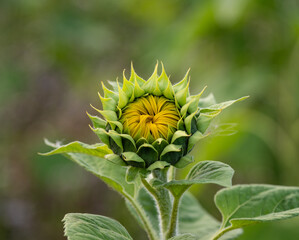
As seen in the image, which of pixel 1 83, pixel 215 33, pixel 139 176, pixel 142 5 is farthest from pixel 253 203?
pixel 142 5

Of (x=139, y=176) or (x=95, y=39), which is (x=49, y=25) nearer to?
(x=95, y=39)

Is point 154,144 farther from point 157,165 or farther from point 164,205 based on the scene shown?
point 164,205

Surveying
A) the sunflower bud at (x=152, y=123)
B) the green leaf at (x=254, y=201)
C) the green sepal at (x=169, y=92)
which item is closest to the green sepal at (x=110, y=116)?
the sunflower bud at (x=152, y=123)

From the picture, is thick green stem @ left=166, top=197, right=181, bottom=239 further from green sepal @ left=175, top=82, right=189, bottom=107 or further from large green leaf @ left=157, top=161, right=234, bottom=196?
green sepal @ left=175, top=82, right=189, bottom=107

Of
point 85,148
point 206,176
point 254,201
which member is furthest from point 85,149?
point 254,201

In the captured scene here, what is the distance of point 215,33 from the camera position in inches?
126

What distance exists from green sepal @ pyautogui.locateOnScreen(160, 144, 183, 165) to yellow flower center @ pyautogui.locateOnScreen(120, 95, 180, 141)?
3 centimetres

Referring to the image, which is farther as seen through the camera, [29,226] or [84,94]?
[84,94]

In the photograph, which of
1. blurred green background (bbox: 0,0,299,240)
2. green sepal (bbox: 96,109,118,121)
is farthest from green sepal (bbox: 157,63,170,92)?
blurred green background (bbox: 0,0,299,240)

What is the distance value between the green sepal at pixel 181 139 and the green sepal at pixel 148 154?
38mm

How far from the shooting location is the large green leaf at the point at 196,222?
4.12 feet

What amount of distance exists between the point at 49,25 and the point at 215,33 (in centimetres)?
151

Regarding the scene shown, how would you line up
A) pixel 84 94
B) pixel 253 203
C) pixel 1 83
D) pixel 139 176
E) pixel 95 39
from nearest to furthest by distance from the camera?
1. pixel 139 176
2. pixel 253 203
3. pixel 1 83
4. pixel 95 39
5. pixel 84 94

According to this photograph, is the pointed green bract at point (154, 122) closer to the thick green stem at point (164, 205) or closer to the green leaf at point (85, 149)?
the green leaf at point (85, 149)
